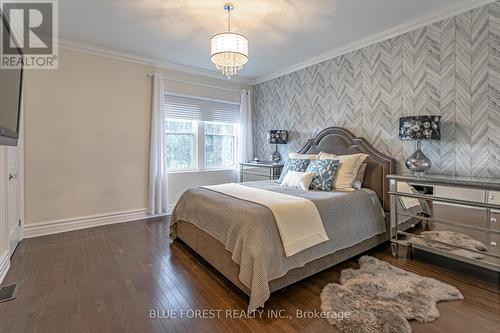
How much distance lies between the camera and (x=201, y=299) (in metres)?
2.01

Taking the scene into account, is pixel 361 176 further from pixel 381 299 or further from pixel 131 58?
pixel 131 58

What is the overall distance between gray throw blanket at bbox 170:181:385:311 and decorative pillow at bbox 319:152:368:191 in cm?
19

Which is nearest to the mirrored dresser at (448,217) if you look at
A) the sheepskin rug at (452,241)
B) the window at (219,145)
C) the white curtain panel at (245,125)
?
the sheepskin rug at (452,241)

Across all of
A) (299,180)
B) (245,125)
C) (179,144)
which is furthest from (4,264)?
(245,125)

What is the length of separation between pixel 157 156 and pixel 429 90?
3.99 meters

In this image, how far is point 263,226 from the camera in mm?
1970

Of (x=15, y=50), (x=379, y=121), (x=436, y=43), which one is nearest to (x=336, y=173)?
(x=379, y=121)

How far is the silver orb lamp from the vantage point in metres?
2.65

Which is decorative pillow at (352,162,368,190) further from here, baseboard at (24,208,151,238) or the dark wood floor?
baseboard at (24,208,151,238)

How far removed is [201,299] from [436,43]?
3641mm

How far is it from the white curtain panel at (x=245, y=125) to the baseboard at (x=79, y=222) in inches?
89.6

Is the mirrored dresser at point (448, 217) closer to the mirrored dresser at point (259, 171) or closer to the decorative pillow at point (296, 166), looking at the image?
the decorative pillow at point (296, 166)

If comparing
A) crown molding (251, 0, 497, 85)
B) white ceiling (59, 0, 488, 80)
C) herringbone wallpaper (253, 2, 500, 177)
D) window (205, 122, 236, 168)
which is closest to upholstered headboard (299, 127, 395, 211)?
herringbone wallpaper (253, 2, 500, 177)

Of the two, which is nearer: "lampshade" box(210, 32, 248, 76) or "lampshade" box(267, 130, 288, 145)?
"lampshade" box(210, 32, 248, 76)
